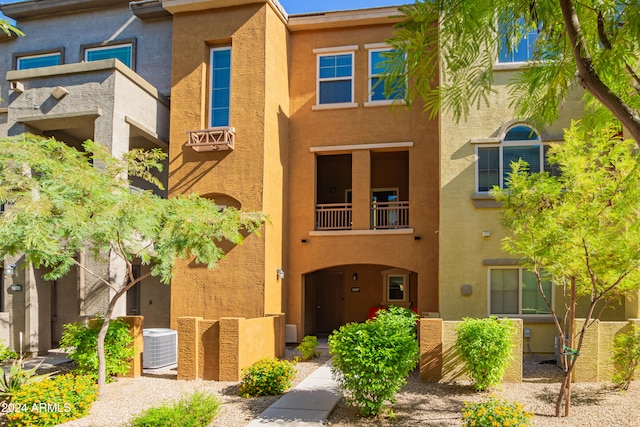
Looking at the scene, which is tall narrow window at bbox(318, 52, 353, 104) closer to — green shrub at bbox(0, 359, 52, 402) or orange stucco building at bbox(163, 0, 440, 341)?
orange stucco building at bbox(163, 0, 440, 341)

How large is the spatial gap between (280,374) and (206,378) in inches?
85.8

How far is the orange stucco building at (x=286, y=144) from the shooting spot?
15.9 meters

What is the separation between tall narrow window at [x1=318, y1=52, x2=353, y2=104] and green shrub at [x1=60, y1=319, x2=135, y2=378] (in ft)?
31.8

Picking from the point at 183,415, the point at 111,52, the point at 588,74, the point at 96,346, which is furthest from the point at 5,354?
the point at 588,74

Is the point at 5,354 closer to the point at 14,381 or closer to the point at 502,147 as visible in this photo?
the point at 14,381

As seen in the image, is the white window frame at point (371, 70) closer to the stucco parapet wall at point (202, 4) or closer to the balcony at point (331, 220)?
the stucco parapet wall at point (202, 4)

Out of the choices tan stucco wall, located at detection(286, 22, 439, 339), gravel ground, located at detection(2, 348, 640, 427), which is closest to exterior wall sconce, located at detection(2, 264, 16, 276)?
gravel ground, located at detection(2, 348, 640, 427)

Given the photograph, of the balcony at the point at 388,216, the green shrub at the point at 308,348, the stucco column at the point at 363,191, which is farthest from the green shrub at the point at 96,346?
the balcony at the point at 388,216

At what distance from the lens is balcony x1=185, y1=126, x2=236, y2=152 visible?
15812 millimetres

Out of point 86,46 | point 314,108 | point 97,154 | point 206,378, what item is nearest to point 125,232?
point 97,154

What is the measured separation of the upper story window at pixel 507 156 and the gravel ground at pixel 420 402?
5.18m

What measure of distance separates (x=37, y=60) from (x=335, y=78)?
35.5 ft

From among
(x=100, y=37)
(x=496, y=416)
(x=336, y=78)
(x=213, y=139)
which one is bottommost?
(x=496, y=416)

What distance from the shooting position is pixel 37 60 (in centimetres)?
1930
